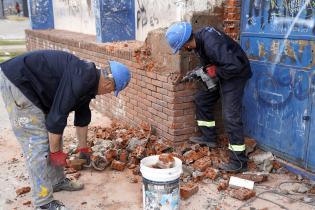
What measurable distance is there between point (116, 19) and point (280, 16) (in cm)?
309

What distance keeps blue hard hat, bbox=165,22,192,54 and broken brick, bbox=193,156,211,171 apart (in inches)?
52.5

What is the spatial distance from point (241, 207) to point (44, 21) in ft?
28.1

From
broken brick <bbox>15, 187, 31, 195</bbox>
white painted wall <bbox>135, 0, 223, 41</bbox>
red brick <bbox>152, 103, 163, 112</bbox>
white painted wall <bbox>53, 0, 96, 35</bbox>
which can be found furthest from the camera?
white painted wall <bbox>53, 0, 96, 35</bbox>

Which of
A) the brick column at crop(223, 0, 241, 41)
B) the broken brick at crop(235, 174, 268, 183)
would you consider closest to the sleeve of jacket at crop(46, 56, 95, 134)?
the broken brick at crop(235, 174, 268, 183)

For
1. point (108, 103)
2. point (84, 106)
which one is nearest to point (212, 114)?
point (84, 106)

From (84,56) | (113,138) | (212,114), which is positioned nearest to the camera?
(212,114)

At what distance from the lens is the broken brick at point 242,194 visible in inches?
138

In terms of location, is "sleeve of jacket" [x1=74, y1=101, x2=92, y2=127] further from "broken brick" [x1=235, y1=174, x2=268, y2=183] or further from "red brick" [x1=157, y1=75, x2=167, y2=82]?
"broken brick" [x1=235, y1=174, x2=268, y2=183]

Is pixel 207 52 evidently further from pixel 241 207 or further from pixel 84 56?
pixel 84 56

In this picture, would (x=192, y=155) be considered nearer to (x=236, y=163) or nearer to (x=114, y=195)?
(x=236, y=163)

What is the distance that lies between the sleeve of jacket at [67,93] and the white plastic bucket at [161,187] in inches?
31.4

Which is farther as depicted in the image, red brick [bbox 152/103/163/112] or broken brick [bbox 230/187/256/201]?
red brick [bbox 152/103/163/112]

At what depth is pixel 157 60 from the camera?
4.68 meters

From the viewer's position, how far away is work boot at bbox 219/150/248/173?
400 cm
